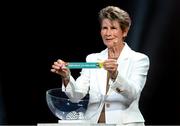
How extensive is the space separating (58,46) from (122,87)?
104 cm

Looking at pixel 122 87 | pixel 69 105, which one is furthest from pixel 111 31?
pixel 69 105

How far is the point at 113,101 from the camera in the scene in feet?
6.63

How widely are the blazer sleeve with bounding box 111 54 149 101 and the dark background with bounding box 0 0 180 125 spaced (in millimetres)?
716

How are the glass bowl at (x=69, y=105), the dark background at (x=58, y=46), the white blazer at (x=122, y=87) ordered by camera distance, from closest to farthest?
the glass bowl at (x=69, y=105) → the white blazer at (x=122, y=87) → the dark background at (x=58, y=46)

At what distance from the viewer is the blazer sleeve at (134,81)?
185 cm

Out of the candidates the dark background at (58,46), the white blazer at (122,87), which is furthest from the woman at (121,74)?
the dark background at (58,46)

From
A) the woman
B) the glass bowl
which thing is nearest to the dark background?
the woman

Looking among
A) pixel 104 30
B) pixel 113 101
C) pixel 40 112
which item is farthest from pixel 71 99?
pixel 40 112

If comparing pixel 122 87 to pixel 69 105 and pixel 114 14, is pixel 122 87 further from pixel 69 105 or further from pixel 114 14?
pixel 114 14

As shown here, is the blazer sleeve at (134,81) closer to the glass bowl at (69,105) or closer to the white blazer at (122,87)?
the white blazer at (122,87)

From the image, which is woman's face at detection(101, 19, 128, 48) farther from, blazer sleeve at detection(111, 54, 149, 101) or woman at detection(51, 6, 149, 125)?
blazer sleeve at detection(111, 54, 149, 101)

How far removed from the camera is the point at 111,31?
2076mm
